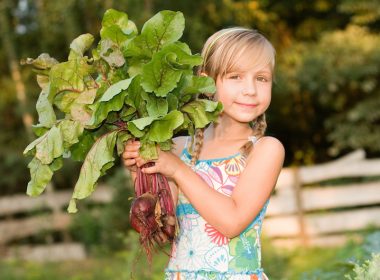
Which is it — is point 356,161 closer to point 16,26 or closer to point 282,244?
point 282,244

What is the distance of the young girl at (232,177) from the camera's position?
2623mm

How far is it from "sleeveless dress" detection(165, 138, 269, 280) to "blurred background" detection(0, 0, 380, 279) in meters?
4.33

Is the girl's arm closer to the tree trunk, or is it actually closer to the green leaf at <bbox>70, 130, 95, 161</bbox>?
the green leaf at <bbox>70, 130, 95, 161</bbox>

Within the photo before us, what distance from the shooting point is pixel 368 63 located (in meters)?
12.8

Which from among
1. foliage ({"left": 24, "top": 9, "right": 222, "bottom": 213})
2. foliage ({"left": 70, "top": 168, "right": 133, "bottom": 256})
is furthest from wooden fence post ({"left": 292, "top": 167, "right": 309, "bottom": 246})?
foliage ({"left": 24, "top": 9, "right": 222, "bottom": 213})

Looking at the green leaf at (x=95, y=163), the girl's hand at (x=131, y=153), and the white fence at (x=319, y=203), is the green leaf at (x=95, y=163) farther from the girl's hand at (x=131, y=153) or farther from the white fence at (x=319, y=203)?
the white fence at (x=319, y=203)

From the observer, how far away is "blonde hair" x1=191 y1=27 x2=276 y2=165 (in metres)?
2.73

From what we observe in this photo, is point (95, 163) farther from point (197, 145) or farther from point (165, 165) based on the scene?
point (197, 145)

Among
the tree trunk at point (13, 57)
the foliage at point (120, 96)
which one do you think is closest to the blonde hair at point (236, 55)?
the foliage at point (120, 96)

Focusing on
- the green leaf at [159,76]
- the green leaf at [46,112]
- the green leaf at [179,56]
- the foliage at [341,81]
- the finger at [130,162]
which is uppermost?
the green leaf at [179,56]

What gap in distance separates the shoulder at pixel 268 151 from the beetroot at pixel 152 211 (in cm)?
33

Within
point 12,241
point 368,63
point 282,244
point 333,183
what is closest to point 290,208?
point 282,244

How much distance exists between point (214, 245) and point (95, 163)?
1.66ft

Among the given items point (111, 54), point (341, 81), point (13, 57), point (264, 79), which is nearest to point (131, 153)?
point (111, 54)
